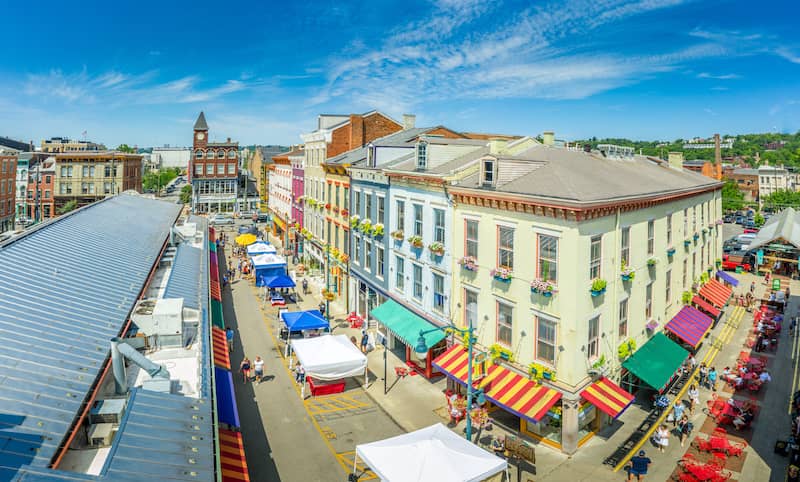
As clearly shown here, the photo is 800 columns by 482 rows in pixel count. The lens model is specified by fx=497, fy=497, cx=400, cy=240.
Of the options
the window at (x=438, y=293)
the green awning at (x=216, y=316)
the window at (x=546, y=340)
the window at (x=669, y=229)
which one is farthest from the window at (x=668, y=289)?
the green awning at (x=216, y=316)

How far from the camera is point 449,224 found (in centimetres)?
2531

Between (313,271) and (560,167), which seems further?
(313,271)

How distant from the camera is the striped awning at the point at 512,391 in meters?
19.5

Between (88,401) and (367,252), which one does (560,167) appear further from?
(88,401)

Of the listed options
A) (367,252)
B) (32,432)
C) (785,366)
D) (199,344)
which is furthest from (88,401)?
(785,366)

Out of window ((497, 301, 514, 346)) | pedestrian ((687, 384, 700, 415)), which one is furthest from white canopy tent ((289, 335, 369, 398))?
pedestrian ((687, 384, 700, 415))

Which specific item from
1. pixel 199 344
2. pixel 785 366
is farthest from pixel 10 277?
pixel 785 366

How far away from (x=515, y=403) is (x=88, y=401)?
14864 millimetres

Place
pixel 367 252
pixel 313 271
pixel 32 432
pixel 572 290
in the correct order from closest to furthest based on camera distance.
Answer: pixel 32 432 < pixel 572 290 < pixel 367 252 < pixel 313 271

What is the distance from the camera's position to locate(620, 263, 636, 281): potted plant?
21672mm

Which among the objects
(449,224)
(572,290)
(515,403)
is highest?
(449,224)

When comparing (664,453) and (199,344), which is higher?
(199,344)

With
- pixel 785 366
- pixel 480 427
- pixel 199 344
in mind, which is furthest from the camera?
pixel 785 366

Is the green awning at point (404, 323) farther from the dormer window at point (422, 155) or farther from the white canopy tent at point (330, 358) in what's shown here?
the dormer window at point (422, 155)
